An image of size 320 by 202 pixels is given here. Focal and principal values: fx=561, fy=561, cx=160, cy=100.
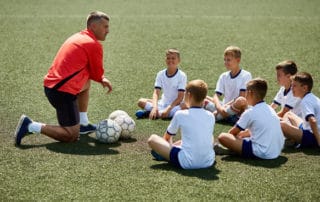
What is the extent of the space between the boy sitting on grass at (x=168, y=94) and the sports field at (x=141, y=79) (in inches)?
8.8

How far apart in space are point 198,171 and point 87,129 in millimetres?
2328

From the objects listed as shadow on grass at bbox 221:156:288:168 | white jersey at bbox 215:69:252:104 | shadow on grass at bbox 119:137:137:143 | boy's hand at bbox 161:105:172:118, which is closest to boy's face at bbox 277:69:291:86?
white jersey at bbox 215:69:252:104

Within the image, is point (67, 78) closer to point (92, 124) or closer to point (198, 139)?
point (92, 124)

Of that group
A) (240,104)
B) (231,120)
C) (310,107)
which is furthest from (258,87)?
(231,120)

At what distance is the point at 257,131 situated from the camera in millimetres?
6852

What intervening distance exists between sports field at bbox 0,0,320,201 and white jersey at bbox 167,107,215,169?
5.5 inches

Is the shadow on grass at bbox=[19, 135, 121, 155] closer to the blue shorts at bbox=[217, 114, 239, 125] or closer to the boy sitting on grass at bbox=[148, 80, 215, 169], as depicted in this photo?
the boy sitting on grass at bbox=[148, 80, 215, 169]

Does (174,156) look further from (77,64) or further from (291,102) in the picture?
(291,102)

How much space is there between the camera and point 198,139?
6379 millimetres

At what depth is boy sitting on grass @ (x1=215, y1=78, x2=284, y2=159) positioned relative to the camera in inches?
268

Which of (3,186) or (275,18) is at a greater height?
(275,18)

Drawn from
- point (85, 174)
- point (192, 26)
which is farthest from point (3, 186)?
point (192, 26)

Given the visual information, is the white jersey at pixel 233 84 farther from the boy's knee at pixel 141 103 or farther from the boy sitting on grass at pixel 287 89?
the boy's knee at pixel 141 103

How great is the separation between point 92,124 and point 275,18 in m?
11.1
